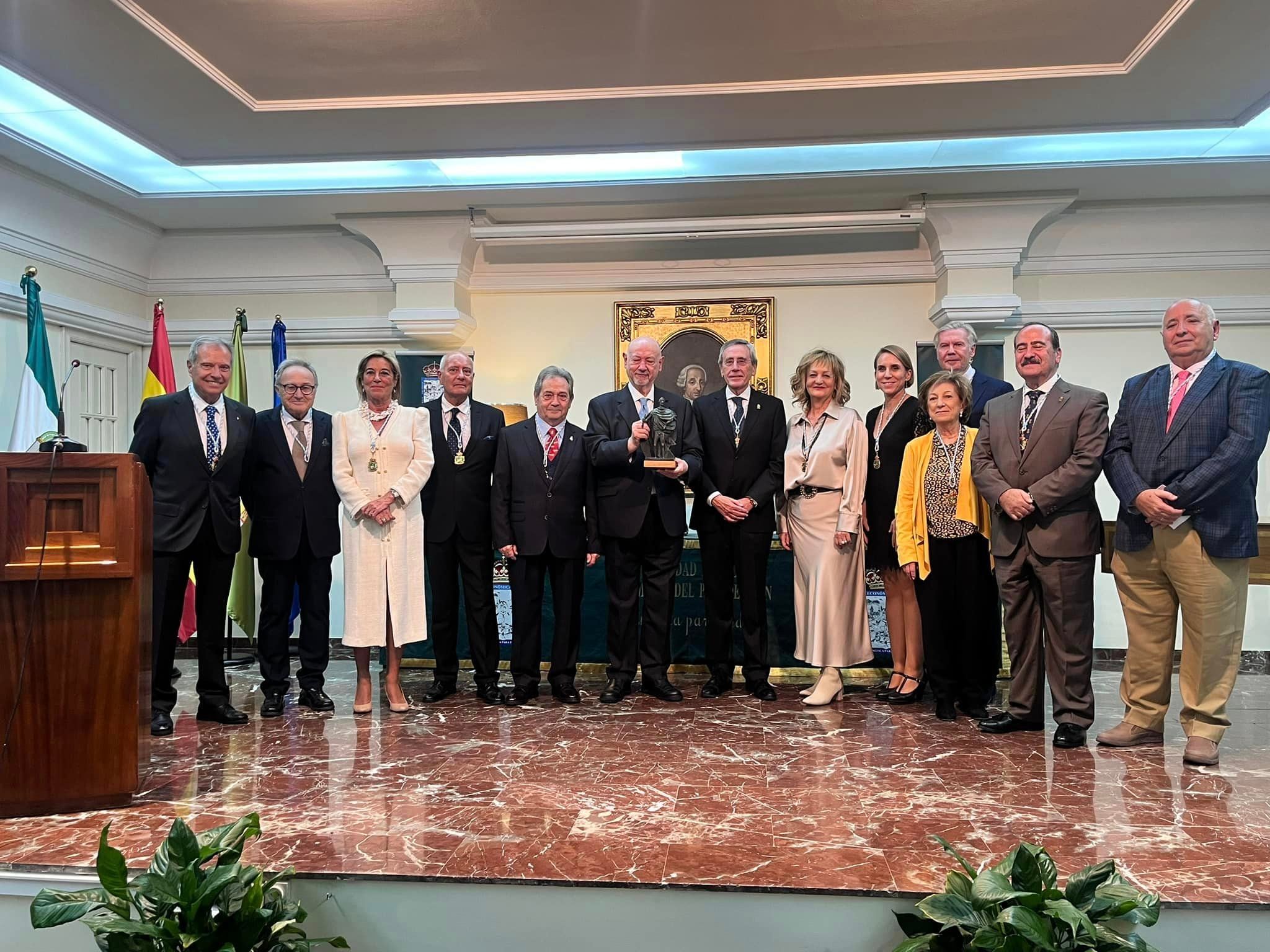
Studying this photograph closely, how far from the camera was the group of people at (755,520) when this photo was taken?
3744 millimetres

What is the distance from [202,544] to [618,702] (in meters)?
2.10

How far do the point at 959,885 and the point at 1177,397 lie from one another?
2398mm

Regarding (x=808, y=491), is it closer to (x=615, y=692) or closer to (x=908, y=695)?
(x=908, y=695)

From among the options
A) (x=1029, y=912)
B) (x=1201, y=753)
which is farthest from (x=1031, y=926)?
(x=1201, y=753)

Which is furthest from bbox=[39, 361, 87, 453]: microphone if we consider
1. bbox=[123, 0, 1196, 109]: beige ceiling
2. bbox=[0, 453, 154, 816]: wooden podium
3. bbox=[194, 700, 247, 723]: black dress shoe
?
bbox=[123, 0, 1196, 109]: beige ceiling

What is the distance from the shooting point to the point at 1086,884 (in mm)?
2242

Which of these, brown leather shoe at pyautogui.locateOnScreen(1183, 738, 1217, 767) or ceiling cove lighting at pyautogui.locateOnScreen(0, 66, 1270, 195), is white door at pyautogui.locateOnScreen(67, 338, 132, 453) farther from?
brown leather shoe at pyautogui.locateOnScreen(1183, 738, 1217, 767)

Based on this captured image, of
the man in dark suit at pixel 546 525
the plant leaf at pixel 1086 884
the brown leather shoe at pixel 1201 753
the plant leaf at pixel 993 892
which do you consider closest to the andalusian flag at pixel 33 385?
the man in dark suit at pixel 546 525

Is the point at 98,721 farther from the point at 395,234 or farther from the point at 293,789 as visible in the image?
the point at 395,234

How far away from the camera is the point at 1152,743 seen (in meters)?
3.93

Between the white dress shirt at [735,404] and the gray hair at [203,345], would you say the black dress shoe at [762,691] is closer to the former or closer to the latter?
the white dress shirt at [735,404]

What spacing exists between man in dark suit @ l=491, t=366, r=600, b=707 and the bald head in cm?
32

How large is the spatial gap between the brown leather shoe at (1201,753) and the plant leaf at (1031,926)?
196cm

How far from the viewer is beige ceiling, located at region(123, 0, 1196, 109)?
13.4 ft
